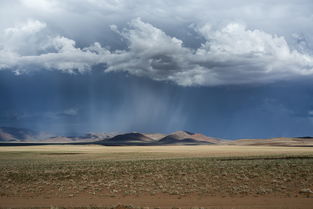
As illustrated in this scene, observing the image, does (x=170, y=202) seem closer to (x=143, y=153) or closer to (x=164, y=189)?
(x=164, y=189)

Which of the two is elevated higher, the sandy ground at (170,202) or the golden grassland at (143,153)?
the golden grassland at (143,153)

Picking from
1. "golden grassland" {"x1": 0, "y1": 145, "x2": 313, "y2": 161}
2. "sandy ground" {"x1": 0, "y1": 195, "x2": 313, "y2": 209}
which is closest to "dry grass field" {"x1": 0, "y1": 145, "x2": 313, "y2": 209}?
"sandy ground" {"x1": 0, "y1": 195, "x2": 313, "y2": 209}

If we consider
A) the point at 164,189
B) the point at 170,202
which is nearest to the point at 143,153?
the point at 164,189

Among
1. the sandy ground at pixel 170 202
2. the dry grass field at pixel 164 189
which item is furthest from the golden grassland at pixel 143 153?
the sandy ground at pixel 170 202

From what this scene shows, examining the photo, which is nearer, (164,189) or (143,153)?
(164,189)

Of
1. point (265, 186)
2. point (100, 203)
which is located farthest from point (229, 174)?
point (100, 203)

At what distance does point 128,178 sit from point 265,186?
13.8 meters

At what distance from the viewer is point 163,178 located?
3409 cm

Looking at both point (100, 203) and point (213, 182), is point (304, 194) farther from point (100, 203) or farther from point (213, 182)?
point (100, 203)

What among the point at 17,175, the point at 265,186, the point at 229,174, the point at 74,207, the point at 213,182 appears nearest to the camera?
the point at 74,207

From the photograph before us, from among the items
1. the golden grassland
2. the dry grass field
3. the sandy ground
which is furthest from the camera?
the golden grassland

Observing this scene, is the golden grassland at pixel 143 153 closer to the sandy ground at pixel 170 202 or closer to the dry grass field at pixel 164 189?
the dry grass field at pixel 164 189

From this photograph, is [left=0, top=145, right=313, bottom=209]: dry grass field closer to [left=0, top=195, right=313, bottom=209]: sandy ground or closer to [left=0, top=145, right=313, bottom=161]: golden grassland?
[left=0, top=195, right=313, bottom=209]: sandy ground

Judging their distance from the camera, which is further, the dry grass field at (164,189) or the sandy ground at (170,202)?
the dry grass field at (164,189)
